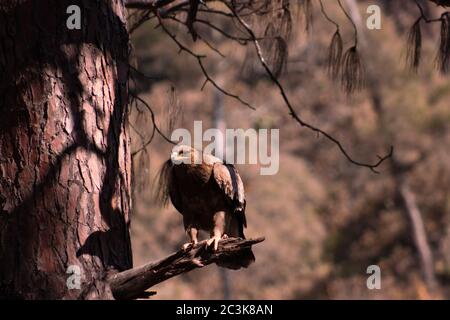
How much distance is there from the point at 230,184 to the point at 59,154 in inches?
51.3

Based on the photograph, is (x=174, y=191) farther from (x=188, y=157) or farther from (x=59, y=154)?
(x=59, y=154)

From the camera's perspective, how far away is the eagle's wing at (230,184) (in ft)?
13.4

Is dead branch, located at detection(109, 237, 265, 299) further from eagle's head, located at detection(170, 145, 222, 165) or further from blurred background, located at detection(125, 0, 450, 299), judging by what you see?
blurred background, located at detection(125, 0, 450, 299)

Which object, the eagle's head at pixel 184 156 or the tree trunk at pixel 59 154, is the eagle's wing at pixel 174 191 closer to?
the eagle's head at pixel 184 156

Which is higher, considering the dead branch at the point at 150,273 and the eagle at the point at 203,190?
the eagle at the point at 203,190

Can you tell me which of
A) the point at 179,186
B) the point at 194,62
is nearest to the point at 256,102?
the point at 194,62

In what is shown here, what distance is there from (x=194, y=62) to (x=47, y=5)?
53.6ft

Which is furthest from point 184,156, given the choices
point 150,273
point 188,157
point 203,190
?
→ point 150,273

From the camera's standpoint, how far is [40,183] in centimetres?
293

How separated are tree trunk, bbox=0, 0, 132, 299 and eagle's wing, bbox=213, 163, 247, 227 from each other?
2.95ft

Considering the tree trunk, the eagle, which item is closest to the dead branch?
the tree trunk

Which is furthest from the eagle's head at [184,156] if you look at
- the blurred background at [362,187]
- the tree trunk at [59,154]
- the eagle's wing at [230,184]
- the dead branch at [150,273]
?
the blurred background at [362,187]

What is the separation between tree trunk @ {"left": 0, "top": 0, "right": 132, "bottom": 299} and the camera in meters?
2.86

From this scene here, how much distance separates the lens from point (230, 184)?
160 inches
